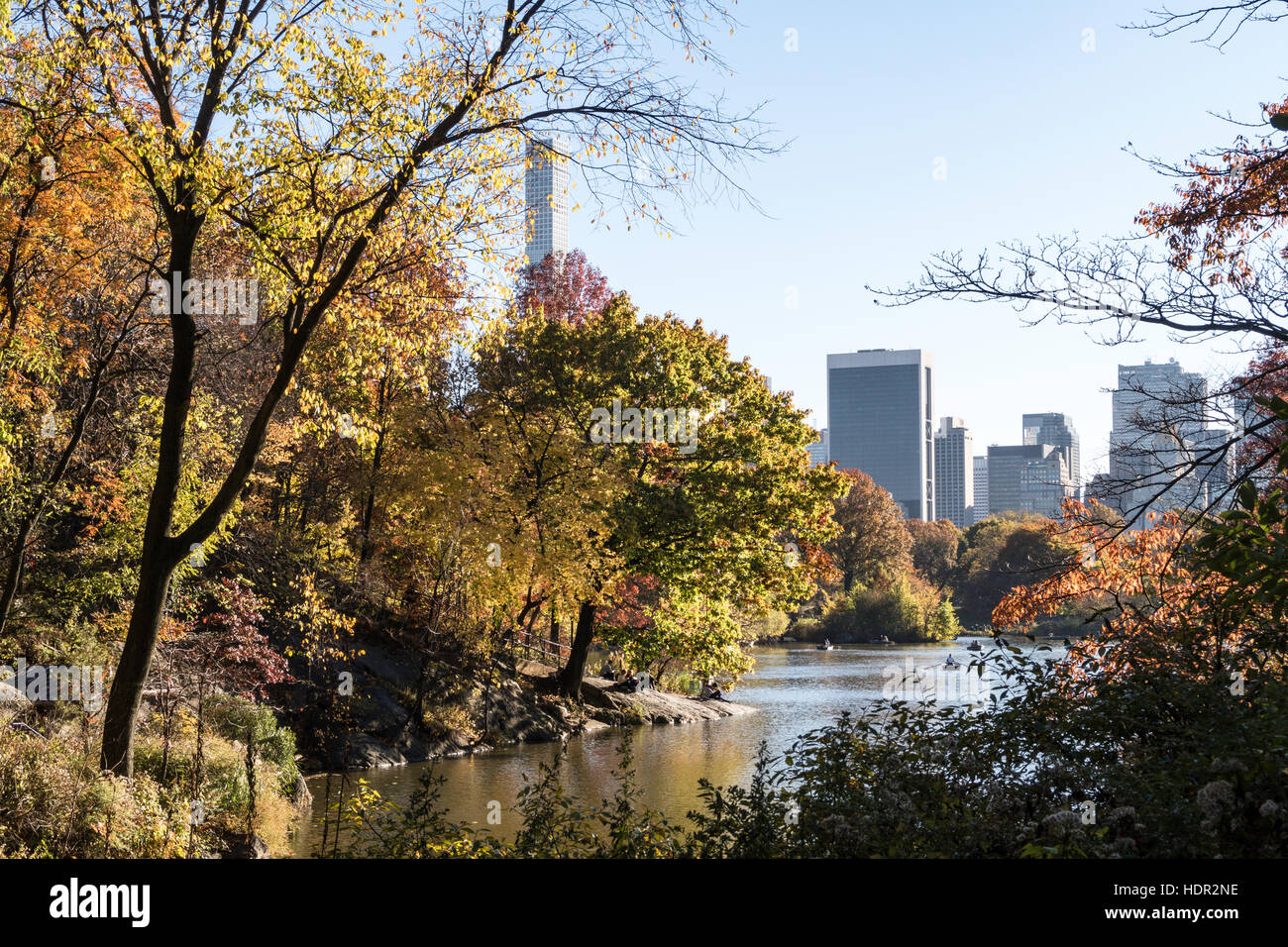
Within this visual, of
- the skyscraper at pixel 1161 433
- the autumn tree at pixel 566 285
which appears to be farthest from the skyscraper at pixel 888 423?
the skyscraper at pixel 1161 433

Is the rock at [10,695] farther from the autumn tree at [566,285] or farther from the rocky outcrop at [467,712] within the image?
the autumn tree at [566,285]

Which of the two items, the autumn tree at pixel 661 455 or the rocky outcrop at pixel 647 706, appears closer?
the autumn tree at pixel 661 455

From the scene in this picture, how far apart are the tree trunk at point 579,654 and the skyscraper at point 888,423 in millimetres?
146296

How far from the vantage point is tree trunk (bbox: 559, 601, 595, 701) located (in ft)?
78.6

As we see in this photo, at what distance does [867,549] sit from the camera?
63.4 meters

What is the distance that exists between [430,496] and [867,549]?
1860 inches

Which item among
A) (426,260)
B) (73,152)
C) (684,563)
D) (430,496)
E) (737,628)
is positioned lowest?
(737,628)

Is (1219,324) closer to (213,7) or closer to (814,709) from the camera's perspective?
(213,7)

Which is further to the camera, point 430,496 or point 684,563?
point 684,563

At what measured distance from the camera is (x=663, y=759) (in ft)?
63.6

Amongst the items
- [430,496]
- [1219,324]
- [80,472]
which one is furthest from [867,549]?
[1219,324]

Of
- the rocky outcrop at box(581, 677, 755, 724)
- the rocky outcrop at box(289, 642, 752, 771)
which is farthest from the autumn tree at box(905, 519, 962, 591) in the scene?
the rocky outcrop at box(289, 642, 752, 771)

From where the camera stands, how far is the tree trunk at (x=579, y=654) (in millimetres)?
23969

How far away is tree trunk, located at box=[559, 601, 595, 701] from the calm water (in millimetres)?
1469
